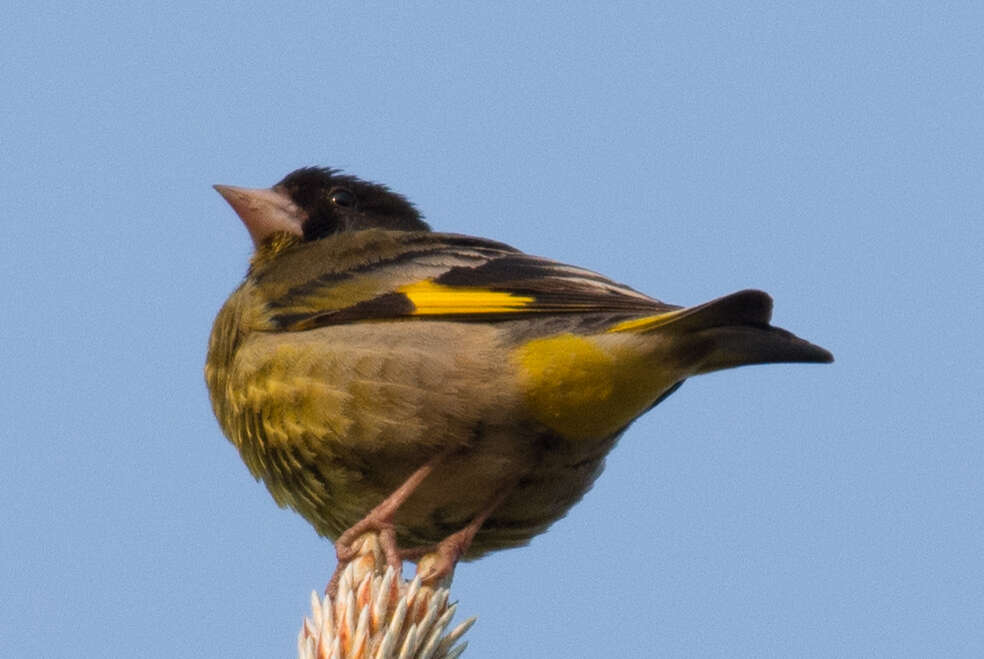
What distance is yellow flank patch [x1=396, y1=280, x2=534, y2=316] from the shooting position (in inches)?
163

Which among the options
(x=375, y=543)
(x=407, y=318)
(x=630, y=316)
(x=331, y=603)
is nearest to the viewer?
(x=331, y=603)

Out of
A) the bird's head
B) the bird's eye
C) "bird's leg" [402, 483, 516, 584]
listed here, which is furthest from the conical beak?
"bird's leg" [402, 483, 516, 584]

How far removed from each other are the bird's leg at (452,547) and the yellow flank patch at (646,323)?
69 centimetres

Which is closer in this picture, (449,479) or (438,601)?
(438,601)

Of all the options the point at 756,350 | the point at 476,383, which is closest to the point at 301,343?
the point at 476,383

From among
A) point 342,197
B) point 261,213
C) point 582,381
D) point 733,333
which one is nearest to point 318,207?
point 342,197

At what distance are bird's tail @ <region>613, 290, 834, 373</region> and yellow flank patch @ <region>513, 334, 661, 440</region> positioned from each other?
0.11 m

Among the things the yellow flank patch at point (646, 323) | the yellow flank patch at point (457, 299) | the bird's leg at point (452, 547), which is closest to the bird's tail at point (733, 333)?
the yellow flank patch at point (646, 323)

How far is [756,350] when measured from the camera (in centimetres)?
378

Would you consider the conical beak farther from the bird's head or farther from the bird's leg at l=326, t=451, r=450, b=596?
the bird's leg at l=326, t=451, r=450, b=596

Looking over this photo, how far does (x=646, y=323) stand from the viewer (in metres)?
3.80

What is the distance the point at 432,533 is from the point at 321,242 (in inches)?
58.1

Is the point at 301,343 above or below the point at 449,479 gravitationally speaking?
above

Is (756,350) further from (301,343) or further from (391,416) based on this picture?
(301,343)
